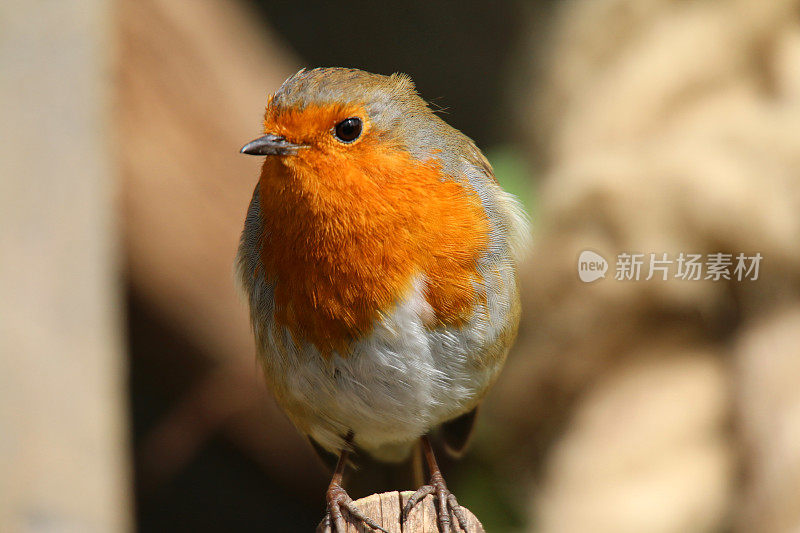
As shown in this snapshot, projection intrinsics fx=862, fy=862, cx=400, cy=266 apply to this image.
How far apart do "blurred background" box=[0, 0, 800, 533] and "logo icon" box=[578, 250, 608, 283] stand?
44 mm

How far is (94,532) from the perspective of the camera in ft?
10.9

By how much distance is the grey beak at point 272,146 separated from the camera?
2.06 meters

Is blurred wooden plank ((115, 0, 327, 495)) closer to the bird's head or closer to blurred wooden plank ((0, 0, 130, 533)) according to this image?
blurred wooden plank ((0, 0, 130, 533))

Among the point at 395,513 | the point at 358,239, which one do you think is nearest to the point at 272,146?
the point at 358,239

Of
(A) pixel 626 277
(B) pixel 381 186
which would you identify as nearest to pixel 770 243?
(A) pixel 626 277

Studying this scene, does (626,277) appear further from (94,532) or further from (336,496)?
(94,532)

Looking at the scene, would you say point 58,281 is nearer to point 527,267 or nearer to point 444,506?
point 444,506

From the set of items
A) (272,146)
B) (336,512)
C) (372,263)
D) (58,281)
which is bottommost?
(336,512)

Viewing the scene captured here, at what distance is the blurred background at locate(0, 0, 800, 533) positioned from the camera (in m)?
3.47

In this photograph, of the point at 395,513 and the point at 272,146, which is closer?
the point at 272,146

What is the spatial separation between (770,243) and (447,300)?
2423mm

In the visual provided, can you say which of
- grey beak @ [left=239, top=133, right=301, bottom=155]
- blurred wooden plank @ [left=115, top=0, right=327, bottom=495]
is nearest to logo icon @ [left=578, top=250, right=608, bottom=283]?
blurred wooden plank @ [left=115, top=0, right=327, bottom=495]

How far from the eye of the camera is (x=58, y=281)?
3.46 metres

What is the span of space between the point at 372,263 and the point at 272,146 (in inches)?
14.9
